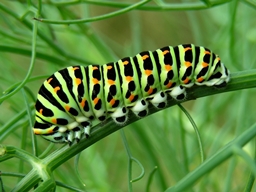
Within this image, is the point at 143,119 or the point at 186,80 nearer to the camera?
the point at 186,80

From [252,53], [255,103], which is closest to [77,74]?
[252,53]

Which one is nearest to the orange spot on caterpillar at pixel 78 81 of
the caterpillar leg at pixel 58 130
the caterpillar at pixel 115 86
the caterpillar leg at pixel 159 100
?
the caterpillar at pixel 115 86

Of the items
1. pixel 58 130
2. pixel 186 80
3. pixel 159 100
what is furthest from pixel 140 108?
pixel 58 130

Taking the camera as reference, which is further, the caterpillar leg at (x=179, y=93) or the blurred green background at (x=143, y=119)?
the blurred green background at (x=143, y=119)

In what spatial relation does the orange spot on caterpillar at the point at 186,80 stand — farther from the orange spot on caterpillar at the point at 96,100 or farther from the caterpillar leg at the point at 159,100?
the orange spot on caterpillar at the point at 96,100

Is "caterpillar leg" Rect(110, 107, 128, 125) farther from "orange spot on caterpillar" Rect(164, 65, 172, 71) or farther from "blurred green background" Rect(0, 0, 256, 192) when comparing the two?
"blurred green background" Rect(0, 0, 256, 192)

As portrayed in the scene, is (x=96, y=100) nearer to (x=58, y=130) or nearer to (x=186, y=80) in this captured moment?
(x=58, y=130)
